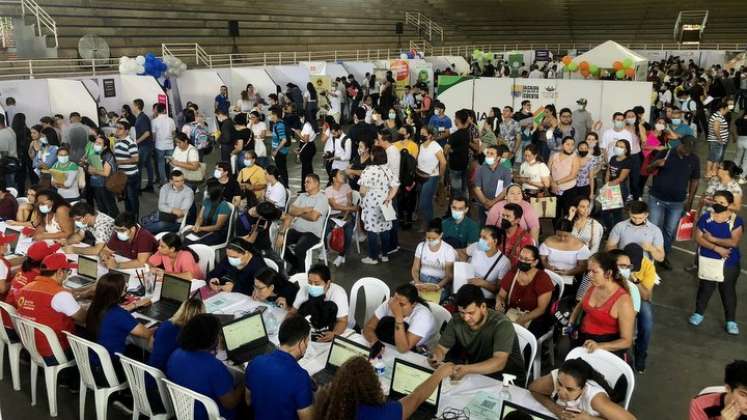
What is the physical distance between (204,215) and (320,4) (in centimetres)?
1962

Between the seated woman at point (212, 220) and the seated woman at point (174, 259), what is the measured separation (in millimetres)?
1240

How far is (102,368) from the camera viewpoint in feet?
12.9

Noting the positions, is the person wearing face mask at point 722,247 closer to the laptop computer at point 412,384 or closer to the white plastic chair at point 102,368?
the laptop computer at point 412,384

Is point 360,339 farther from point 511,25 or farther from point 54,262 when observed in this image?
point 511,25

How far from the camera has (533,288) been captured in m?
4.50

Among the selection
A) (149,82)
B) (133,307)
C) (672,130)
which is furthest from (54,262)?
(149,82)

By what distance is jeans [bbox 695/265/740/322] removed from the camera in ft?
16.8

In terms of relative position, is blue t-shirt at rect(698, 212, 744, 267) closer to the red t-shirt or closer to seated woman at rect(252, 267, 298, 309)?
the red t-shirt

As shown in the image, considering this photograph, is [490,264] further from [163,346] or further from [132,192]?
[132,192]

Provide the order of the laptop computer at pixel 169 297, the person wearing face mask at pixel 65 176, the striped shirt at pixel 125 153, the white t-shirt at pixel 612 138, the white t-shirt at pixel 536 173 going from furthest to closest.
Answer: the striped shirt at pixel 125 153
the white t-shirt at pixel 612 138
the person wearing face mask at pixel 65 176
the white t-shirt at pixel 536 173
the laptop computer at pixel 169 297

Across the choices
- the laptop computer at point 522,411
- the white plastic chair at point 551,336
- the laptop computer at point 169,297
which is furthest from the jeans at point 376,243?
the laptop computer at point 522,411

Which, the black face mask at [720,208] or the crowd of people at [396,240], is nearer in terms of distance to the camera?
the crowd of people at [396,240]

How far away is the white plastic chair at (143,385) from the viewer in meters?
3.59

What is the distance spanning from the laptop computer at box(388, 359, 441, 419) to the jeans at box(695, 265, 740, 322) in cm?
314
